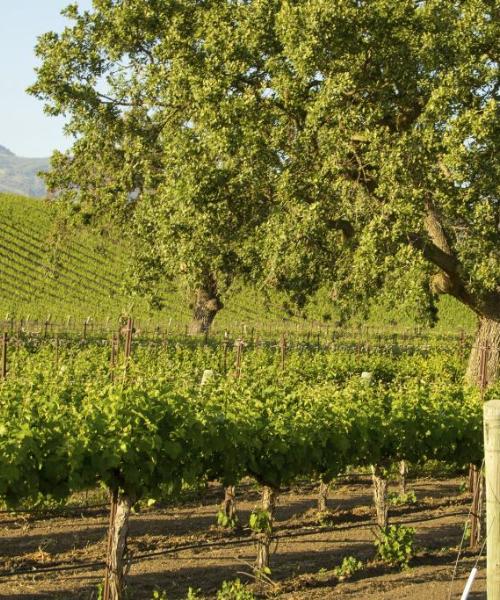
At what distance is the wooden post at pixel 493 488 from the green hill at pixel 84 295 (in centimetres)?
4429

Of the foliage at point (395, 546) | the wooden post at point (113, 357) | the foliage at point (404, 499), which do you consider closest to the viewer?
the foliage at point (395, 546)

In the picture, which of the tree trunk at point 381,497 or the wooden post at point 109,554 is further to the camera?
the tree trunk at point 381,497

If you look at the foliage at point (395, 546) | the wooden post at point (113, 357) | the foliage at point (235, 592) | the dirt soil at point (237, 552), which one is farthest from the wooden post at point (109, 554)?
the wooden post at point (113, 357)

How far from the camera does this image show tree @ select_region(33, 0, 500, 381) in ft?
62.8

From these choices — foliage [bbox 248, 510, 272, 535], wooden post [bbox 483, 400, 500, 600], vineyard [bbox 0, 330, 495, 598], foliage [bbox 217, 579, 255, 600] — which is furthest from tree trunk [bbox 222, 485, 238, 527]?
wooden post [bbox 483, 400, 500, 600]

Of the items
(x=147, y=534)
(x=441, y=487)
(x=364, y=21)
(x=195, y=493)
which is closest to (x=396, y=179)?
(x=364, y=21)

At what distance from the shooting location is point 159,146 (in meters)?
26.3

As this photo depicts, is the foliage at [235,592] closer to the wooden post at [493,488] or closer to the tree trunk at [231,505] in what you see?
the tree trunk at [231,505]

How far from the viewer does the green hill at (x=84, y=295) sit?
52.6 m

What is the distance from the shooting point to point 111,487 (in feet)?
28.5

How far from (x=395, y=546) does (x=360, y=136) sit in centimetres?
1097

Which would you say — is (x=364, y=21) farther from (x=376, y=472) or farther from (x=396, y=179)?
(x=376, y=472)

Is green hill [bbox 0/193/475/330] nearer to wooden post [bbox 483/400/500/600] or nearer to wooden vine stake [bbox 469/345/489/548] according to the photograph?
wooden vine stake [bbox 469/345/489/548]

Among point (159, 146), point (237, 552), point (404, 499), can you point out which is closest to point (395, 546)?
point (237, 552)
